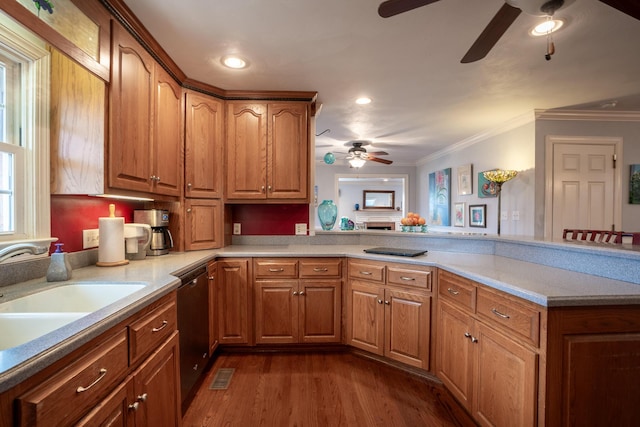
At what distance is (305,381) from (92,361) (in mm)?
1558

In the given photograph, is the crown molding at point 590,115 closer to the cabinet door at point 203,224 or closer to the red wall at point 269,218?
the red wall at point 269,218

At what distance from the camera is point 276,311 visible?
8.07 feet

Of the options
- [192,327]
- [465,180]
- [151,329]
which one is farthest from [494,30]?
[465,180]

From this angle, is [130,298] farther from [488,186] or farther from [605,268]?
[488,186]

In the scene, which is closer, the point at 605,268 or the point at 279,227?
the point at 605,268

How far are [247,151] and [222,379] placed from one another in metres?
1.86

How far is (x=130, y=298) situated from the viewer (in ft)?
3.77

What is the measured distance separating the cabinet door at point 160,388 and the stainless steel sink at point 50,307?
1.07ft

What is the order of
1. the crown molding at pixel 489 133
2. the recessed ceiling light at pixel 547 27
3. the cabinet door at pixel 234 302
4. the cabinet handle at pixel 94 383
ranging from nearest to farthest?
the cabinet handle at pixel 94 383
the recessed ceiling light at pixel 547 27
the cabinet door at pixel 234 302
the crown molding at pixel 489 133

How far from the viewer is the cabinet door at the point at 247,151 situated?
2682 mm

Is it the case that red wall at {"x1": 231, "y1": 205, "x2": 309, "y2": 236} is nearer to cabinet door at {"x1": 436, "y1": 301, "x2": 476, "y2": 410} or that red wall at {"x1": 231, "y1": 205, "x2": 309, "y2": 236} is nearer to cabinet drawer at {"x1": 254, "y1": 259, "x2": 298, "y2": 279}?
cabinet drawer at {"x1": 254, "y1": 259, "x2": 298, "y2": 279}

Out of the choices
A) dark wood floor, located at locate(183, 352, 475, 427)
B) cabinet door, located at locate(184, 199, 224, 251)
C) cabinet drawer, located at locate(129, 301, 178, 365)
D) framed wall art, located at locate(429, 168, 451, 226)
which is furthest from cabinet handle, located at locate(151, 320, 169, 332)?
framed wall art, located at locate(429, 168, 451, 226)

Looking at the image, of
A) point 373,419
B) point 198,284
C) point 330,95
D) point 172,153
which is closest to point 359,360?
point 373,419

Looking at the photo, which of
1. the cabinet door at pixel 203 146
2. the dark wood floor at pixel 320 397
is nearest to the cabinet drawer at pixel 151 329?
the dark wood floor at pixel 320 397
